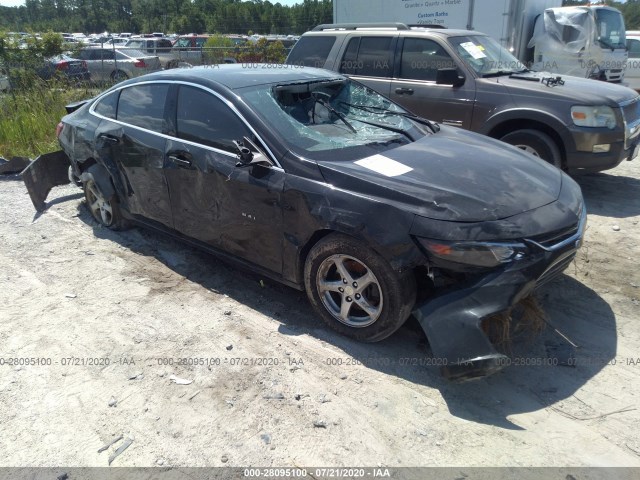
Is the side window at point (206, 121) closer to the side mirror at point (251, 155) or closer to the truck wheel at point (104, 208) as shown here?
the side mirror at point (251, 155)

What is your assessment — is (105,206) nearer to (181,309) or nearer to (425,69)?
(181,309)

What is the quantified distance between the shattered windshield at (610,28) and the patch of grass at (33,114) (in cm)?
1132

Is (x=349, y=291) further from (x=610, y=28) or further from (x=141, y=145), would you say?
(x=610, y=28)

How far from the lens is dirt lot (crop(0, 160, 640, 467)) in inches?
103

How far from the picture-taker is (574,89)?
5922mm

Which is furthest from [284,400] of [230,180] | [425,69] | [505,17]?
[505,17]

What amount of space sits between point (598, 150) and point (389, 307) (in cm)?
401

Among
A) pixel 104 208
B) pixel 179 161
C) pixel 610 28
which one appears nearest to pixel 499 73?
pixel 179 161

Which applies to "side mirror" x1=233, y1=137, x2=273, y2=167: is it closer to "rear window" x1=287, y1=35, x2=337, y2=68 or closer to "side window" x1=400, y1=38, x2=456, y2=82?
"side window" x1=400, y1=38, x2=456, y2=82

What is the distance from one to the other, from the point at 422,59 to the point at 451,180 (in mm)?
4092

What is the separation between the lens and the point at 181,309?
395 cm

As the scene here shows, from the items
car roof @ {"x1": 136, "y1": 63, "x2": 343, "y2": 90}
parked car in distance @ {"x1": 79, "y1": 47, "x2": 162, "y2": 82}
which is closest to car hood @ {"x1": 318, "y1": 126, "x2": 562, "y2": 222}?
car roof @ {"x1": 136, "y1": 63, "x2": 343, "y2": 90}

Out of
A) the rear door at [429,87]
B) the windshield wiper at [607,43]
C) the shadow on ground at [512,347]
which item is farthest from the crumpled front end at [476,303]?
the windshield wiper at [607,43]

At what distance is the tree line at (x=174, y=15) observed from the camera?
55625mm
